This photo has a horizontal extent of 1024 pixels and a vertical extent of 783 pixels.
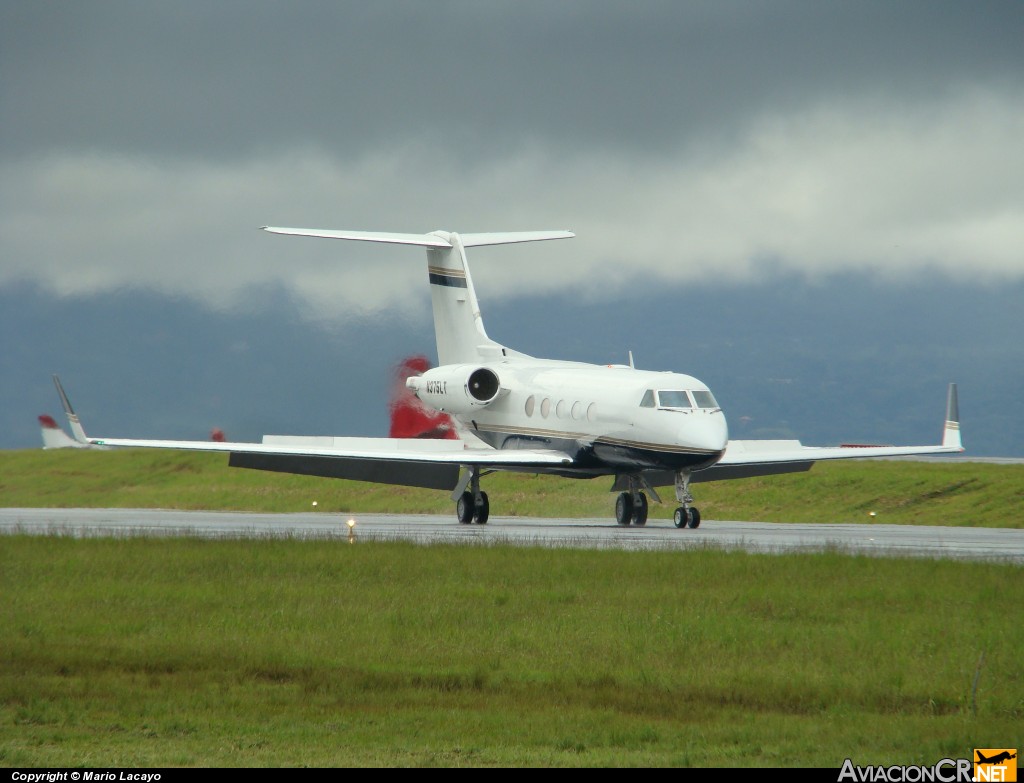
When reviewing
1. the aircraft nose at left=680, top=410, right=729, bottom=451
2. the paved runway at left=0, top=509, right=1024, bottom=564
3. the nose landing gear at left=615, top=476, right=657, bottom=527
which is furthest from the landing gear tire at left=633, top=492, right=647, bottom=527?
the aircraft nose at left=680, top=410, right=729, bottom=451

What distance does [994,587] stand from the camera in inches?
670

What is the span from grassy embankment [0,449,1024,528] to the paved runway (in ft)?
29.9

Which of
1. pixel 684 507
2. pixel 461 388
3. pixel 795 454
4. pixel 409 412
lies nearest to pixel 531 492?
pixel 409 412

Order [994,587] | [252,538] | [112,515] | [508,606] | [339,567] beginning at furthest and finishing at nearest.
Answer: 1. [112,515]
2. [252,538]
3. [339,567]
4. [994,587]
5. [508,606]

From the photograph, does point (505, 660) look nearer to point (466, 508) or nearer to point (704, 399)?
point (704, 399)

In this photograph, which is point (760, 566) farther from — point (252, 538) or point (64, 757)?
point (64, 757)

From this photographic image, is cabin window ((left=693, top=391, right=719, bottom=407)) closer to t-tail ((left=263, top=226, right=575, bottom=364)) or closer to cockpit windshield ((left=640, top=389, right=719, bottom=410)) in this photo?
cockpit windshield ((left=640, top=389, right=719, bottom=410))

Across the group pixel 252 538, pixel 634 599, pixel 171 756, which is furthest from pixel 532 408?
pixel 171 756

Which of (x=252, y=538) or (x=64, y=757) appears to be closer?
(x=64, y=757)

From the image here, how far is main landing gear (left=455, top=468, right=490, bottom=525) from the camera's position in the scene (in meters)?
33.3

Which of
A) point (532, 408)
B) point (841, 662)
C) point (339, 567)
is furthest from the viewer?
point (532, 408)

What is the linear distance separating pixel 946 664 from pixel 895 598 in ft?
13.4

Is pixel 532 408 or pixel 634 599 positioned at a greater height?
pixel 532 408

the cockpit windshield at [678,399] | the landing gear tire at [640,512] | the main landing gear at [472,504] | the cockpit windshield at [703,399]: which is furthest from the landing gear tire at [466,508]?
the cockpit windshield at [703,399]
